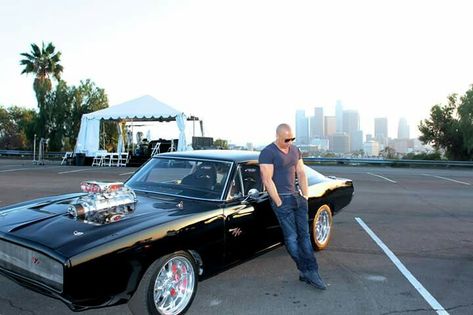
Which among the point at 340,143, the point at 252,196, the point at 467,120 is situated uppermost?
the point at 467,120

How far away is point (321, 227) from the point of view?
594cm

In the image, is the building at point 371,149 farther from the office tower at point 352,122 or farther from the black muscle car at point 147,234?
the black muscle car at point 147,234

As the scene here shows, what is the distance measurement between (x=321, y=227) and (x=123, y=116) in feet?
63.2

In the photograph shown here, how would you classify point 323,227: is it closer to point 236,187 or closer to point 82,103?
point 236,187

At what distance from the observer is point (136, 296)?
328 cm

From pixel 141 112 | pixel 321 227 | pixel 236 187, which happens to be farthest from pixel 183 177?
pixel 141 112

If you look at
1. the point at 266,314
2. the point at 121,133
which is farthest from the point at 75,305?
the point at 121,133

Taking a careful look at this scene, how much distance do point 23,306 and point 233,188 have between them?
2213 mm

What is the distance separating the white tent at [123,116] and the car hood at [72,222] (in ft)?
62.3

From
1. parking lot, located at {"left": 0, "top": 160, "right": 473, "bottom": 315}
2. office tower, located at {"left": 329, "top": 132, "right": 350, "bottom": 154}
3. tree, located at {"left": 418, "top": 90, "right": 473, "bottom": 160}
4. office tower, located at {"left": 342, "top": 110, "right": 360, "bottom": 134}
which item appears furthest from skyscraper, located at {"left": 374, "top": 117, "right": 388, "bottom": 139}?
parking lot, located at {"left": 0, "top": 160, "right": 473, "bottom": 315}

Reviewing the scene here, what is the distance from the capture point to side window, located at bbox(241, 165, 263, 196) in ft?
15.5

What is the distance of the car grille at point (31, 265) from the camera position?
3.02m

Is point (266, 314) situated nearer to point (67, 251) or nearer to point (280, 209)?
point (280, 209)

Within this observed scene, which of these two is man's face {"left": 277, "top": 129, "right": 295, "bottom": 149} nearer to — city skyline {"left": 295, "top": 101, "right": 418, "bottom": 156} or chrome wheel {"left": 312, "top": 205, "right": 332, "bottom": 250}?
chrome wheel {"left": 312, "top": 205, "right": 332, "bottom": 250}
